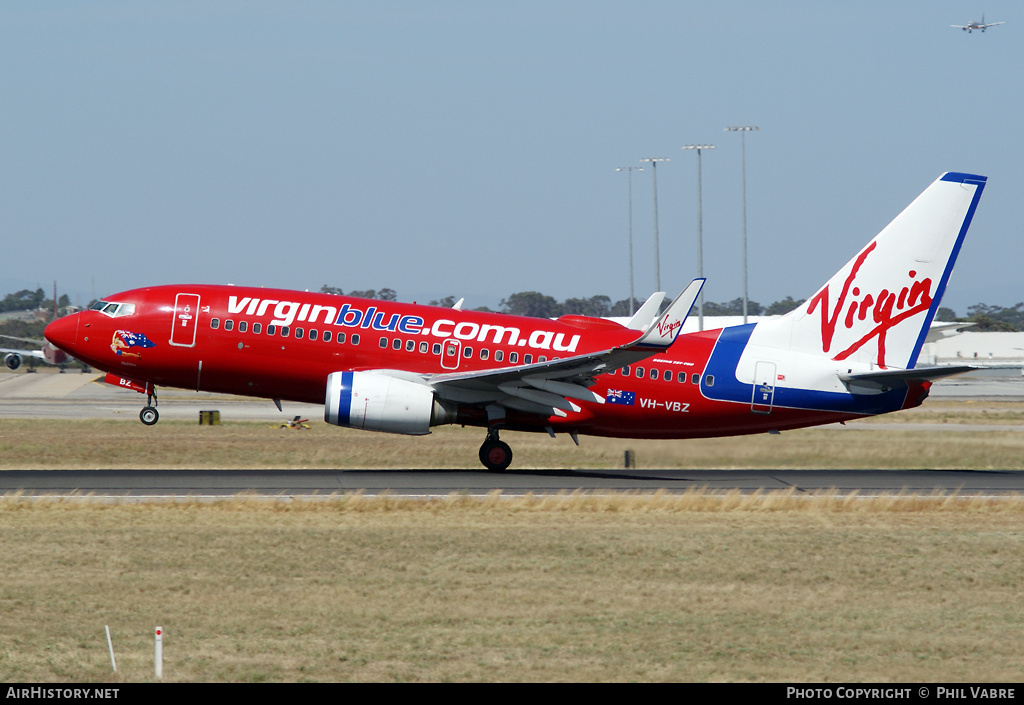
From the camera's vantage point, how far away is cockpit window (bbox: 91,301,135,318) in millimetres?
31516

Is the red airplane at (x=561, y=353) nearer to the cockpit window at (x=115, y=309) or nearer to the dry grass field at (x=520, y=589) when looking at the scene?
the cockpit window at (x=115, y=309)

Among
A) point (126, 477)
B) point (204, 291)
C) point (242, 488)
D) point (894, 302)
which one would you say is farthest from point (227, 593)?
point (894, 302)

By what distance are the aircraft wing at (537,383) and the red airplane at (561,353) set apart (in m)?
0.05

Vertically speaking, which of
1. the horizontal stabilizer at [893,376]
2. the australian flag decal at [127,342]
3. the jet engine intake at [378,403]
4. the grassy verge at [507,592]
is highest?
the australian flag decal at [127,342]

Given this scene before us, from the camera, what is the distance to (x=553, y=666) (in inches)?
488

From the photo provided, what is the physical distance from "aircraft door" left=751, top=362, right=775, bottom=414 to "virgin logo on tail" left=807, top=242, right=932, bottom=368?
5.89 ft

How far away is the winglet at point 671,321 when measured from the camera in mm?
26641

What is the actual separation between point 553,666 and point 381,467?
80.4ft

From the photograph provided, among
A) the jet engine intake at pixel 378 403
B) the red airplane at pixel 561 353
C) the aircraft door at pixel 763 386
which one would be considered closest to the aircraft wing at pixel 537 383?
the red airplane at pixel 561 353

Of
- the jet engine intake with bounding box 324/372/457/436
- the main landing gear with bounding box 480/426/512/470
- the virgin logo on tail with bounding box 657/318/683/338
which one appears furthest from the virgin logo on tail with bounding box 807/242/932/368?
the jet engine intake with bounding box 324/372/457/436

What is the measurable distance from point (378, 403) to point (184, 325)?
20.3 feet

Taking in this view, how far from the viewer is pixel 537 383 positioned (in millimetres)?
30281

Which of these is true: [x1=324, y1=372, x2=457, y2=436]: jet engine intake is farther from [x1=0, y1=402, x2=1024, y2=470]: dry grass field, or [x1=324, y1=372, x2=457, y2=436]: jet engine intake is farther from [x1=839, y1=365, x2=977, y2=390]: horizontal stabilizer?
[x1=839, y1=365, x2=977, y2=390]: horizontal stabilizer

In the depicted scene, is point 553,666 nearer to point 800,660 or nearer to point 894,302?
point 800,660
